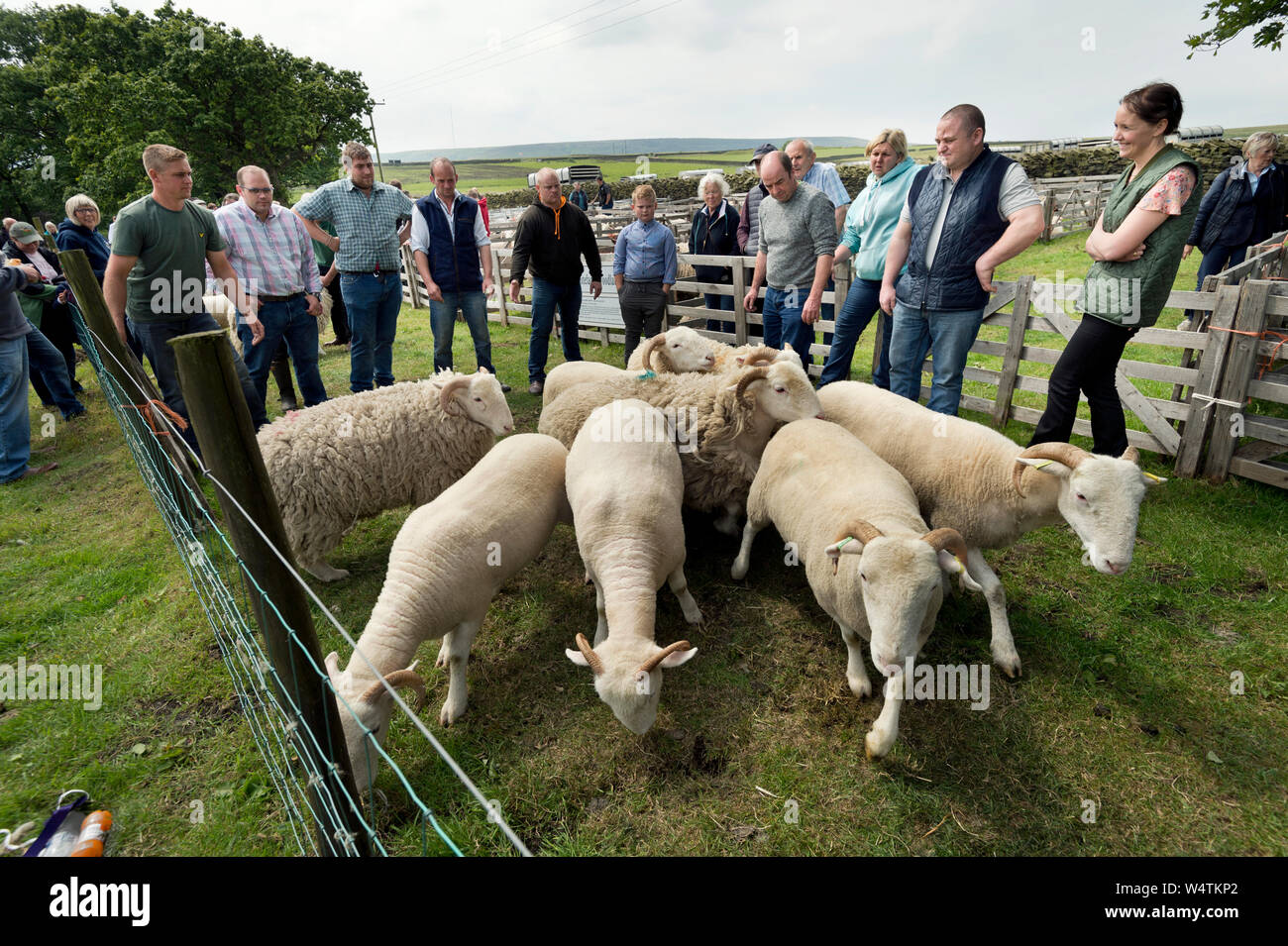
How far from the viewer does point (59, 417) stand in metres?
8.05

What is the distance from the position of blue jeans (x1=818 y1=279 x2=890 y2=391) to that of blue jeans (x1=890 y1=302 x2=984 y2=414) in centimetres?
65

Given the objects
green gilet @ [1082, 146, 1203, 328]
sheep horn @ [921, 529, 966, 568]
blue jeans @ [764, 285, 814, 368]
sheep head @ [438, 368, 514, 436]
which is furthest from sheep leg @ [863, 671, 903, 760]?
blue jeans @ [764, 285, 814, 368]

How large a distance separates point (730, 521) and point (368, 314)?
449 cm

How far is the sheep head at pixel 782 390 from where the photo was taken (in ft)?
13.8

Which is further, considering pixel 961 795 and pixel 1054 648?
pixel 1054 648

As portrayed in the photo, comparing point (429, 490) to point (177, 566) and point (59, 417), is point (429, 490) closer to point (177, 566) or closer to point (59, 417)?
point (177, 566)

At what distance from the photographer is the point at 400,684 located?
8.41 feet

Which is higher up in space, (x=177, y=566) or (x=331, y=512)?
(x=331, y=512)

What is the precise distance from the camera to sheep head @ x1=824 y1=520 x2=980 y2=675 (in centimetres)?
245

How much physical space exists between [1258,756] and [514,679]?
3511 mm
